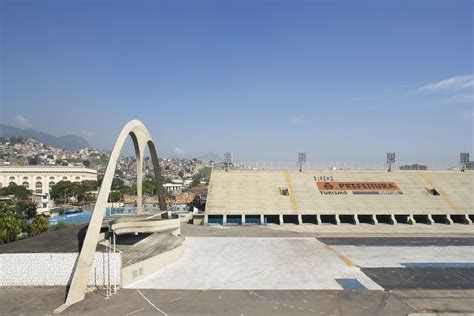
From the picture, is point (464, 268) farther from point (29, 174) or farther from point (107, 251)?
point (29, 174)

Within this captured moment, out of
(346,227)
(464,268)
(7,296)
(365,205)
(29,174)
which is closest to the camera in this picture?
(7,296)

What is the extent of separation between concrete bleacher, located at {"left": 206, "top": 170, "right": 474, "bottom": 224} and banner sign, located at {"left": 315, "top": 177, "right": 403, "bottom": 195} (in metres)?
1.13

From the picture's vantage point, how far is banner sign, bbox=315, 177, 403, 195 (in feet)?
213

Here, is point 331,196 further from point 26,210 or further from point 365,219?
point 26,210

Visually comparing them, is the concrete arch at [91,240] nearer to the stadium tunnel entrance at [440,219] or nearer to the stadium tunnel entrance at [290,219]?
the stadium tunnel entrance at [290,219]

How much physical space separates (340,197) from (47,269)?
50.6m

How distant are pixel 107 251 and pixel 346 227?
3973cm

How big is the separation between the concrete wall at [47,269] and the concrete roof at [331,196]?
33.9m

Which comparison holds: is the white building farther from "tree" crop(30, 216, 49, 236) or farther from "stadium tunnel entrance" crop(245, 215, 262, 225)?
"stadium tunnel entrance" crop(245, 215, 262, 225)

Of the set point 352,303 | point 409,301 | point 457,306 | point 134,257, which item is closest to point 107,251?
point 134,257

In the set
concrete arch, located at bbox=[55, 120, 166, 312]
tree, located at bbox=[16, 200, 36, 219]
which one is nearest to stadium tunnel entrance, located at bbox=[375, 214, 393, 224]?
concrete arch, located at bbox=[55, 120, 166, 312]

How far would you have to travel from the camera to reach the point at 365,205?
199 ft

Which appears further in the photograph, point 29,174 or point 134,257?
point 29,174

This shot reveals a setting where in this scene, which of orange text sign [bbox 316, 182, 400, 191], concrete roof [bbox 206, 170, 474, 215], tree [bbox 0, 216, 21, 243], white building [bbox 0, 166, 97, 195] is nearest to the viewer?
tree [bbox 0, 216, 21, 243]
